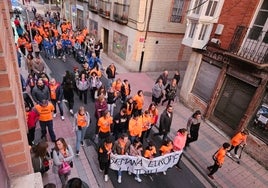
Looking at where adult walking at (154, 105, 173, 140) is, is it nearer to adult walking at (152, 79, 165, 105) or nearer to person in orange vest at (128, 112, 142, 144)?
person in orange vest at (128, 112, 142, 144)

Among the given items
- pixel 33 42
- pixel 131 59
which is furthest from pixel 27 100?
pixel 131 59

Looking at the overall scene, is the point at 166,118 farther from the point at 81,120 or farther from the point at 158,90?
the point at 81,120

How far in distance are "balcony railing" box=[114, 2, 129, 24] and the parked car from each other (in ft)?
36.0

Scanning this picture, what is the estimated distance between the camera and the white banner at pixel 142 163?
6.47 meters

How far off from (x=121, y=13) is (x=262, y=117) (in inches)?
480

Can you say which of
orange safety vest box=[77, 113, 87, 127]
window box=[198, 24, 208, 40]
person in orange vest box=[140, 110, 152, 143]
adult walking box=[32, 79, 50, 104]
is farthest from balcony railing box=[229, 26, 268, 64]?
adult walking box=[32, 79, 50, 104]

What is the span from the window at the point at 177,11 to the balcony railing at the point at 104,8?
5533 mm

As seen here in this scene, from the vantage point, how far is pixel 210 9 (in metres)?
9.63

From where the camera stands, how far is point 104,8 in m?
18.3

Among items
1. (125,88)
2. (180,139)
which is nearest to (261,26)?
(180,139)

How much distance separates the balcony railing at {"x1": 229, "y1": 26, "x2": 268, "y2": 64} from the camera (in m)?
8.30

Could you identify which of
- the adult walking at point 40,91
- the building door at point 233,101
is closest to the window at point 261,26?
the building door at point 233,101

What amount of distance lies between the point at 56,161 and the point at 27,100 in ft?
11.2

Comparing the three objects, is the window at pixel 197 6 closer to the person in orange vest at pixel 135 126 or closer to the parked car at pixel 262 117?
the parked car at pixel 262 117
